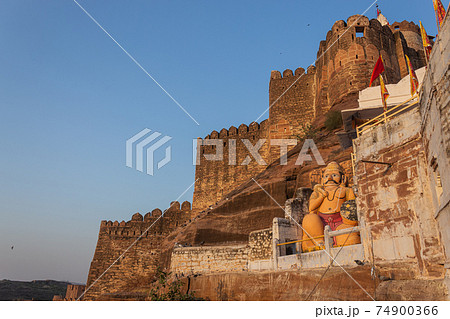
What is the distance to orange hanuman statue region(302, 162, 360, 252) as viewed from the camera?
10.8 meters

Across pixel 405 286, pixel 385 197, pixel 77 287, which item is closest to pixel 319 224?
pixel 385 197

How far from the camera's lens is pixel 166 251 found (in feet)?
60.9

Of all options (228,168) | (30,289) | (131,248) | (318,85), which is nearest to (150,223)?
(131,248)

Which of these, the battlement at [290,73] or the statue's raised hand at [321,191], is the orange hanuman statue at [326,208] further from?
the battlement at [290,73]

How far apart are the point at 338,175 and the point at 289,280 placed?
13.6 feet

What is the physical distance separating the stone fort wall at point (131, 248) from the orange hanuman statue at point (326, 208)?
1603cm

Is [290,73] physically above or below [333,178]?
above

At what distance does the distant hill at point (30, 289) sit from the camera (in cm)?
3400

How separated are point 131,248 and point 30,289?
62.4ft

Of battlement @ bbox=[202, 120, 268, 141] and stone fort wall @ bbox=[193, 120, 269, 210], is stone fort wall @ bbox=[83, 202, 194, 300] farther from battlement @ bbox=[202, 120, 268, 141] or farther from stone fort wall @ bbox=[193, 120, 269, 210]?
battlement @ bbox=[202, 120, 268, 141]

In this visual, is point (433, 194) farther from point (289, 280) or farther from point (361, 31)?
point (361, 31)

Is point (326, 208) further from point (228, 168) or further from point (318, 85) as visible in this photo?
point (228, 168)

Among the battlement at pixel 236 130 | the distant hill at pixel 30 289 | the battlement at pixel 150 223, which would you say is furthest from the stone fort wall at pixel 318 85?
the distant hill at pixel 30 289

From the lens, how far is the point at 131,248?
27688mm
